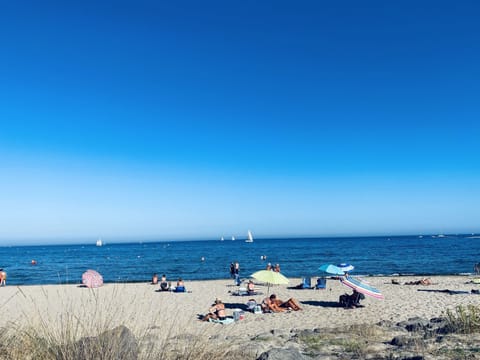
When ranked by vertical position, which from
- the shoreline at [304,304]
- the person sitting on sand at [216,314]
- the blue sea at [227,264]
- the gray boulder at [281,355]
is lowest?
the blue sea at [227,264]

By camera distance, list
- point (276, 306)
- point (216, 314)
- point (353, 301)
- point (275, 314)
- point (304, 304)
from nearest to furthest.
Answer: point (216, 314)
point (275, 314)
point (276, 306)
point (353, 301)
point (304, 304)

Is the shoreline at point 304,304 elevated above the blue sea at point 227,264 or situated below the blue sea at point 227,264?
above

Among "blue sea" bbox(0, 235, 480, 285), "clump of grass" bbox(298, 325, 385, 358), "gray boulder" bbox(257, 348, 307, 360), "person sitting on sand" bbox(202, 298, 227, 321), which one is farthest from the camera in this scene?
"blue sea" bbox(0, 235, 480, 285)

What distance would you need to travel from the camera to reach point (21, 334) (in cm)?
516

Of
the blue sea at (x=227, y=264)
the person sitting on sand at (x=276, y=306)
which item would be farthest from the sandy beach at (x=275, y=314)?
the blue sea at (x=227, y=264)

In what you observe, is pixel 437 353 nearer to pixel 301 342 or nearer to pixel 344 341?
pixel 344 341

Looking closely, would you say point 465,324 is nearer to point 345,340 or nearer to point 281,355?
point 345,340

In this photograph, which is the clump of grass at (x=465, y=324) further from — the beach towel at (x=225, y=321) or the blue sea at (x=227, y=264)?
the blue sea at (x=227, y=264)

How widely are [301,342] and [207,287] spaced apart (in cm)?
1659

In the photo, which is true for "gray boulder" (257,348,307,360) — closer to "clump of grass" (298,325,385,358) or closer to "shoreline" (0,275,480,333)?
"clump of grass" (298,325,385,358)

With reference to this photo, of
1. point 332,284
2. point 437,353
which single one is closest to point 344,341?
point 437,353

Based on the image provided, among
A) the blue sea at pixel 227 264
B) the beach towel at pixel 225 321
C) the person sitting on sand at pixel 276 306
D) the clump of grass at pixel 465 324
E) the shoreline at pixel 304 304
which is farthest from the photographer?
the blue sea at pixel 227 264

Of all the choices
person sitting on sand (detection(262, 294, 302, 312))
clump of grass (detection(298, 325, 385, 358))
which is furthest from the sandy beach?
clump of grass (detection(298, 325, 385, 358))

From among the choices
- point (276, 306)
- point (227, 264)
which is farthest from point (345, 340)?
point (227, 264)
